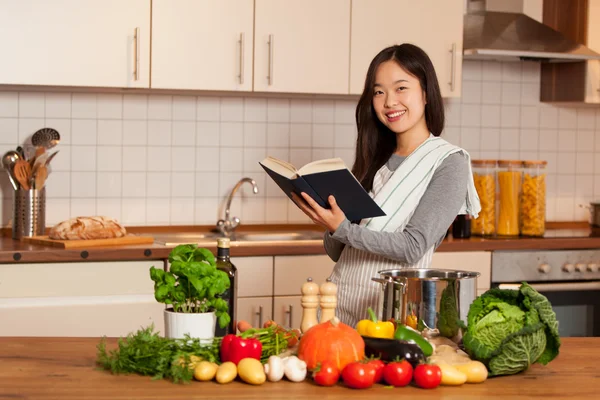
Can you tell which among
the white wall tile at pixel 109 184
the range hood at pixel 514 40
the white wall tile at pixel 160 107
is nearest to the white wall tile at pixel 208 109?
the white wall tile at pixel 160 107

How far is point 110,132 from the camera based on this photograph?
3.81 meters

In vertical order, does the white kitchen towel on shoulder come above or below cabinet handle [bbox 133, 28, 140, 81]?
below

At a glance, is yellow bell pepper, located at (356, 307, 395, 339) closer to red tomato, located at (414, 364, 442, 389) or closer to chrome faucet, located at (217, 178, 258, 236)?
red tomato, located at (414, 364, 442, 389)

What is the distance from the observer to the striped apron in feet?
7.85

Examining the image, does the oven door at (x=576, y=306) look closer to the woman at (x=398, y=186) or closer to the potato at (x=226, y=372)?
the woman at (x=398, y=186)

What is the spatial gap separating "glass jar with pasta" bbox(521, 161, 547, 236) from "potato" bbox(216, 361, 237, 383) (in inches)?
101

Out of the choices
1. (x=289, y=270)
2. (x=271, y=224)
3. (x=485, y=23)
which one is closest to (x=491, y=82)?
(x=485, y=23)

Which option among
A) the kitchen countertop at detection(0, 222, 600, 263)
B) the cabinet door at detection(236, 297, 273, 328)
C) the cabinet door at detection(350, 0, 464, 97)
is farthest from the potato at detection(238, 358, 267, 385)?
the cabinet door at detection(350, 0, 464, 97)

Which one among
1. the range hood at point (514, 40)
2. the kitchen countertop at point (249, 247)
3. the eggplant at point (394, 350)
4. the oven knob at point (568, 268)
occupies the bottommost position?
the oven knob at point (568, 268)

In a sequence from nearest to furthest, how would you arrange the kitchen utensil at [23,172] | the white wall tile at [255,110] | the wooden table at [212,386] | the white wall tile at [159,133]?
the wooden table at [212,386] < the kitchen utensil at [23,172] < the white wall tile at [159,133] < the white wall tile at [255,110]

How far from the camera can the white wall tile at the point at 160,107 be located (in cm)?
386

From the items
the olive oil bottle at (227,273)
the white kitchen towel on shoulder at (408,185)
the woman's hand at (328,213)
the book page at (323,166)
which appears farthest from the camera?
the white kitchen towel on shoulder at (408,185)

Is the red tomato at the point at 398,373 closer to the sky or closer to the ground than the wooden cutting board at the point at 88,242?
closer to the ground

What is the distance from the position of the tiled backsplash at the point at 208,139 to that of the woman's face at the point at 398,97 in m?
1.58
